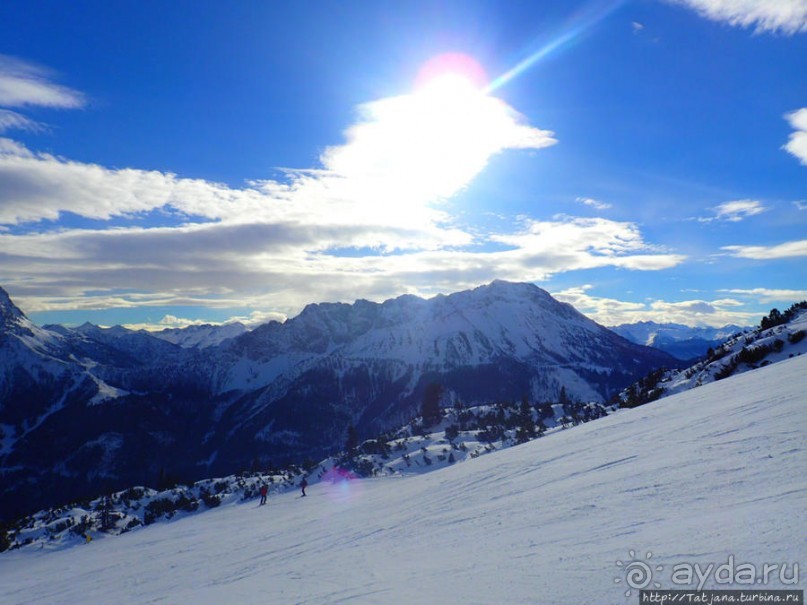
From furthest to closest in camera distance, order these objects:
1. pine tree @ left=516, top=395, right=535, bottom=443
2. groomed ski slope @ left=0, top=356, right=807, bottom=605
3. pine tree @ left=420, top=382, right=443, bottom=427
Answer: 1. pine tree @ left=420, top=382, right=443, bottom=427
2. pine tree @ left=516, top=395, right=535, bottom=443
3. groomed ski slope @ left=0, top=356, right=807, bottom=605

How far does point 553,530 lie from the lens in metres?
9.01

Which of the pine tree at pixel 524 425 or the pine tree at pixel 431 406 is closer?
the pine tree at pixel 524 425

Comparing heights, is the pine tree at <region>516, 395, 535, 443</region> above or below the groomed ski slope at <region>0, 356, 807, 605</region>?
below

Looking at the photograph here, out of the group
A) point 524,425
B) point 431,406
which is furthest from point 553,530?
point 431,406

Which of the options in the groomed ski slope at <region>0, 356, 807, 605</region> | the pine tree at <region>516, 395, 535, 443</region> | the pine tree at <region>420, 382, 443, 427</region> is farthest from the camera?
→ the pine tree at <region>420, 382, 443, 427</region>

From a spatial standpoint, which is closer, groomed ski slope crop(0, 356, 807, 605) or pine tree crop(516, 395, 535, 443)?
groomed ski slope crop(0, 356, 807, 605)

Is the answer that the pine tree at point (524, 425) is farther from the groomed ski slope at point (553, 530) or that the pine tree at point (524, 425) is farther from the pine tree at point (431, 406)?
the groomed ski slope at point (553, 530)

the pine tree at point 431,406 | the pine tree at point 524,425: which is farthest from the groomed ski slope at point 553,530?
the pine tree at point 431,406

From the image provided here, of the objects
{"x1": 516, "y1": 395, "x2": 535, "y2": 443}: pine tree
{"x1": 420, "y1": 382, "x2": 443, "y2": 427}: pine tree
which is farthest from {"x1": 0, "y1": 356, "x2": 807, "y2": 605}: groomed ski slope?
{"x1": 420, "y1": 382, "x2": 443, "y2": 427}: pine tree

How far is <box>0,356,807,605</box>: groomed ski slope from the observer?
6598 mm

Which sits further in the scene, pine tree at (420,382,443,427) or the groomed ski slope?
pine tree at (420,382,443,427)

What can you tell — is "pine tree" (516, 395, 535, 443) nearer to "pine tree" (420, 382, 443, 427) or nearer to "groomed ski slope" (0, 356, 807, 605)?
"pine tree" (420, 382, 443, 427)

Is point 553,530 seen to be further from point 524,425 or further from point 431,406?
point 431,406

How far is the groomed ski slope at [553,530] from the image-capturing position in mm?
6598
